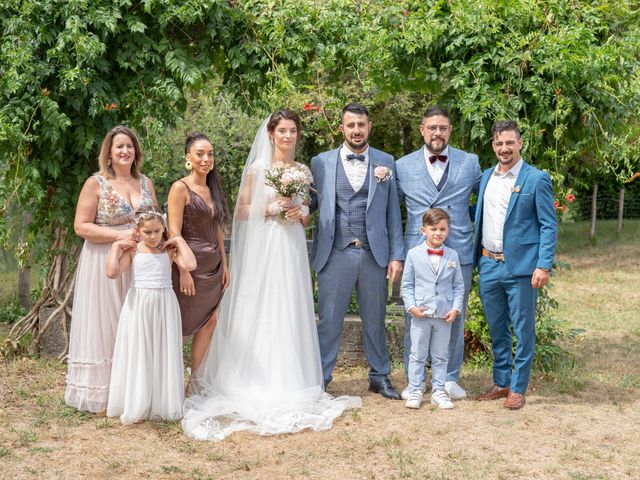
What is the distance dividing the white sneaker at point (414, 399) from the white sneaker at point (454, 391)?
0.22 metres

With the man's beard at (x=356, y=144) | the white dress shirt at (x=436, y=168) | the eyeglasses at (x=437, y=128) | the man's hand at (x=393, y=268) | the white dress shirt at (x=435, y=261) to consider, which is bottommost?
the man's hand at (x=393, y=268)

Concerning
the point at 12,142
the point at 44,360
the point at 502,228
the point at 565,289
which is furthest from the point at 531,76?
the point at 565,289

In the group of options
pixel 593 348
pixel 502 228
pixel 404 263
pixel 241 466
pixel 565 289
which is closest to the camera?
pixel 241 466

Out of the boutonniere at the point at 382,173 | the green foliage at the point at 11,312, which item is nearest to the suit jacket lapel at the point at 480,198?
the boutonniere at the point at 382,173

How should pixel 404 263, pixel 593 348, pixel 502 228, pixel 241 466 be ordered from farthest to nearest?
pixel 593 348 → pixel 404 263 → pixel 502 228 → pixel 241 466

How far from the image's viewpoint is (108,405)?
5.55 meters

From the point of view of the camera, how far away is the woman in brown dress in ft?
18.5

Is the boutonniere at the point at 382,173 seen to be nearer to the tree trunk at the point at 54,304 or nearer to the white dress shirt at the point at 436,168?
the white dress shirt at the point at 436,168

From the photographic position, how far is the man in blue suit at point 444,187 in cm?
588

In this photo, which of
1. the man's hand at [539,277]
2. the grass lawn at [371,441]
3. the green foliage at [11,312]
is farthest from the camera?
the green foliage at [11,312]

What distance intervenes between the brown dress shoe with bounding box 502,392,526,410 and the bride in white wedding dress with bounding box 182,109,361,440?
1.10 m

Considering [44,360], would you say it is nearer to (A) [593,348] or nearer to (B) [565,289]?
(A) [593,348]

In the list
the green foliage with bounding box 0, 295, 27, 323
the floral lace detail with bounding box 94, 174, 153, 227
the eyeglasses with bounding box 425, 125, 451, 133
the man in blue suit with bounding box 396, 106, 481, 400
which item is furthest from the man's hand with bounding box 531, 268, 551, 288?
the green foliage with bounding box 0, 295, 27, 323

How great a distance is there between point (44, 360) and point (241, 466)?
321 centimetres
